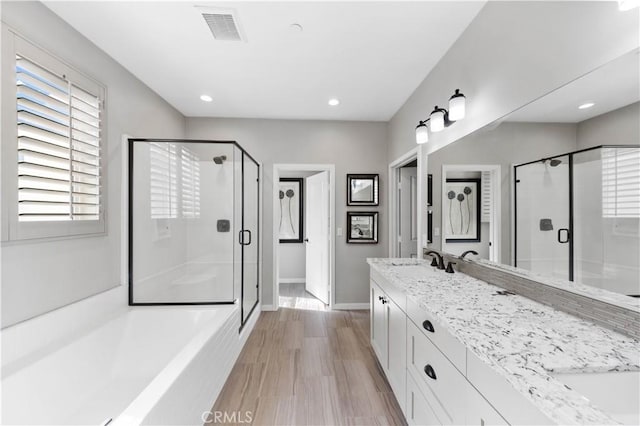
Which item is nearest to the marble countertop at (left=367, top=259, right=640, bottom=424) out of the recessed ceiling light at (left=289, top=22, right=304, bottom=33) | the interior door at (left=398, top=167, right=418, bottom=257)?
the interior door at (left=398, top=167, right=418, bottom=257)

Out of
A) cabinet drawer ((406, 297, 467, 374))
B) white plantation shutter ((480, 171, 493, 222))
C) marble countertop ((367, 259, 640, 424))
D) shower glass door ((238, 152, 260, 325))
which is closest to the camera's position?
marble countertop ((367, 259, 640, 424))

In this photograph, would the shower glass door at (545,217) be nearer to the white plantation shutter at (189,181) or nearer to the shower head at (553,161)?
the shower head at (553,161)

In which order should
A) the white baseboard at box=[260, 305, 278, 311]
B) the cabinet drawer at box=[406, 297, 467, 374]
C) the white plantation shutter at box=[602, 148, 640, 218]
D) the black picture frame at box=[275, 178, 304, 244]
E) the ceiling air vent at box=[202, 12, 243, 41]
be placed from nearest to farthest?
1. the white plantation shutter at box=[602, 148, 640, 218]
2. the cabinet drawer at box=[406, 297, 467, 374]
3. the ceiling air vent at box=[202, 12, 243, 41]
4. the white baseboard at box=[260, 305, 278, 311]
5. the black picture frame at box=[275, 178, 304, 244]

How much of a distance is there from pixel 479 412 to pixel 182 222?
253 cm

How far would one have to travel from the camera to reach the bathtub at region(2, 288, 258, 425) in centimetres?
127

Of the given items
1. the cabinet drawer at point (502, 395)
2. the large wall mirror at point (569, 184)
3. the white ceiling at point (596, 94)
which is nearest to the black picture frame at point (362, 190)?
the large wall mirror at point (569, 184)

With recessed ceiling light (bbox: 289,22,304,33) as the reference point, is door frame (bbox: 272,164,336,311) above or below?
below

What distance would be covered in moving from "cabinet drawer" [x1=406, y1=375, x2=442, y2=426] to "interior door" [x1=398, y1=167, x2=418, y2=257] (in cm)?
175

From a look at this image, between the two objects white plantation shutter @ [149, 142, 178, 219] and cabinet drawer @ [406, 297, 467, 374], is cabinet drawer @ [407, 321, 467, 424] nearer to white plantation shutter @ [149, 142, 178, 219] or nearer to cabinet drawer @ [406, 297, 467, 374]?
cabinet drawer @ [406, 297, 467, 374]

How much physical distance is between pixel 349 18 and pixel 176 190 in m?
2.04

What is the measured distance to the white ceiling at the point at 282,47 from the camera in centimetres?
170

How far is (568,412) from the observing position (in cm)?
58

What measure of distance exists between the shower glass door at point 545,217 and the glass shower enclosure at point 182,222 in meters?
2.28

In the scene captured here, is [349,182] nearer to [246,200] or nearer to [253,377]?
[246,200]
